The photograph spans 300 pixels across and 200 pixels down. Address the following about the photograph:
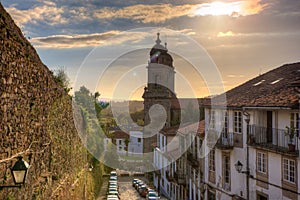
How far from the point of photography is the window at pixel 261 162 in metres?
14.8

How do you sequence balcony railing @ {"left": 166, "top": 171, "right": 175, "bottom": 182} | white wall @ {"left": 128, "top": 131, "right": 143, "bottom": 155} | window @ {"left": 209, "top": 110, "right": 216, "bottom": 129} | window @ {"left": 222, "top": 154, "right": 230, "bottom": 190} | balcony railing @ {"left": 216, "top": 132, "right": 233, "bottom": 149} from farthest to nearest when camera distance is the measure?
white wall @ {"left": 128, "top": 131, "right": 143, "bottom": 155} < balcony railing @ {"left": 166, "top": 171, "right": 175, "bottom": 182} < window @ {"left": 209, "top": 110, "right": 216, "bottom": 129} < window @ {"left": 222, "top": 154, "right": 230, "bottom": 190} < balcony railing @ {"left": 216, "top": 132, "right": 233, "bottom": 149}

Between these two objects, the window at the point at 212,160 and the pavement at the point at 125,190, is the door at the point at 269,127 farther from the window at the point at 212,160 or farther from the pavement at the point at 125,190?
the pavement at the point at 125,190

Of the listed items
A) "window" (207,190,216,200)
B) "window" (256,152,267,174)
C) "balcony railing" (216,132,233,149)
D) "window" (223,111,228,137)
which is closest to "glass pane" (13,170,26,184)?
"window" (256,152,267,174)

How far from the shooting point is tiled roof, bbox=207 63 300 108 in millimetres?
13789

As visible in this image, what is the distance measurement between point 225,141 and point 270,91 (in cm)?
371

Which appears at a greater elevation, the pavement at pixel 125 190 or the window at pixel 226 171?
the window at pixel 226 171

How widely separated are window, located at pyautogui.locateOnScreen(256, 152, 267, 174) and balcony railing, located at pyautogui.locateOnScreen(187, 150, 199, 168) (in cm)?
743

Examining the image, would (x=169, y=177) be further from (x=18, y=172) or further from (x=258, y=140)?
(x=18, y=172)

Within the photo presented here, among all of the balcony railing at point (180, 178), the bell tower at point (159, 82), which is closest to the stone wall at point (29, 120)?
the balcony railing at point (180, 178)

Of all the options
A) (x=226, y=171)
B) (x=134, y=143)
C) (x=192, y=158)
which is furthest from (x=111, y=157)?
(x=226, y=171)

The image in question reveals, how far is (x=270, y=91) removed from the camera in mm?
15609

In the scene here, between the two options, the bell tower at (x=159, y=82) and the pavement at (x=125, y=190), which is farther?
the bell tower at (x=159, y=82)

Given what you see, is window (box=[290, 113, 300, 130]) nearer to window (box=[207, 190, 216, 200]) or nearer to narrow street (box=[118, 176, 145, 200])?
window (box=[207, 190, 216, 200])

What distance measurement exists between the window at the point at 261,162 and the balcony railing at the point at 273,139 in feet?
1.51
